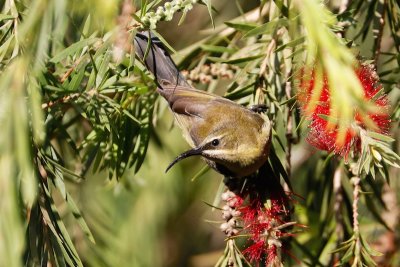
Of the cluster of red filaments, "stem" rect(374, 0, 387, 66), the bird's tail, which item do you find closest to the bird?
the bird's tail

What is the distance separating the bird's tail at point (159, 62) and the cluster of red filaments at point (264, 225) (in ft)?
1.79

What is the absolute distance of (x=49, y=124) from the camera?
204 cm

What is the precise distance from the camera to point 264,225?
1.90 meters

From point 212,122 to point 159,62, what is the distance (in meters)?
0.40

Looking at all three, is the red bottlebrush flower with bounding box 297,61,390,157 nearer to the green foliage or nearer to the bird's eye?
the green foliage

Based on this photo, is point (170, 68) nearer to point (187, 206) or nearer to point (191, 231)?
point (187, 206)

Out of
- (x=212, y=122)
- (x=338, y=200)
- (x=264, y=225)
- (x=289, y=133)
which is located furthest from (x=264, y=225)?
(x=212, y=122)

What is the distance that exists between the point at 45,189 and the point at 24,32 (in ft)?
2.30

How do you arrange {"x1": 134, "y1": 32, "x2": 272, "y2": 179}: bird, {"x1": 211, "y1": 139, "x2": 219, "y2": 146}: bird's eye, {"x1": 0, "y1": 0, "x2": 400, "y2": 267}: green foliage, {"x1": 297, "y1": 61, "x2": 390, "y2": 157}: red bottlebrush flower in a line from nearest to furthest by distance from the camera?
1. {"x1": 0, "y1": 0, "x2": 400, "y2": 267}: green foliage
2. {"x1": 297, "y1": 61, "x2": 390, "y2": 157}: red bottlebrush flower
3. {"x1": 134, "y1": 32, "x2": 272, "y2": 179}: bird
4. {"x1": 211, "y1": 139, "x2": 219, "y2": 146}: bird's eye

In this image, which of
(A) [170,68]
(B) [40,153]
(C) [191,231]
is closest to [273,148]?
(A) [170,68]

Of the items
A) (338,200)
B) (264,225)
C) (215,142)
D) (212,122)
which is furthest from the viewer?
(212,122)

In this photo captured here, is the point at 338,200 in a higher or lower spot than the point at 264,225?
lower

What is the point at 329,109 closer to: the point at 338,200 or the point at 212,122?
the point at 338,200

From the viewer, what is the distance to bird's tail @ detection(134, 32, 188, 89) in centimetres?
231
